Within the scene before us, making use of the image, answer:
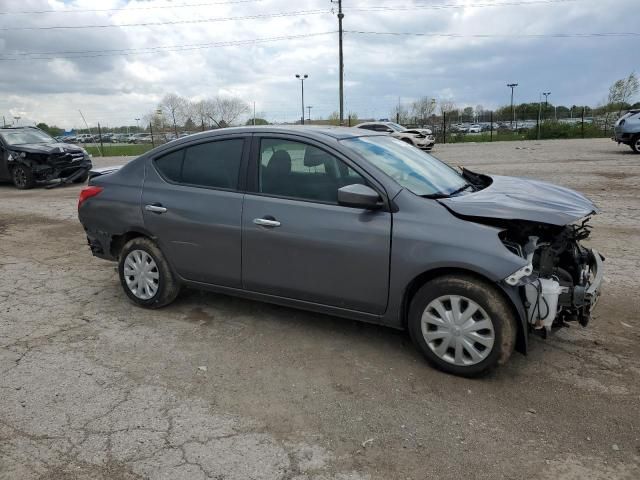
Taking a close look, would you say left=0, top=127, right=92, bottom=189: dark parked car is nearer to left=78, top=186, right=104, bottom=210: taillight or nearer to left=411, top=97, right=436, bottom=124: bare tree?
left=78, top=186, right=104, bottom=210: taillight

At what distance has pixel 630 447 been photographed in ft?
9.39

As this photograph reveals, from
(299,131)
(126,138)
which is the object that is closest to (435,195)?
(299,131)

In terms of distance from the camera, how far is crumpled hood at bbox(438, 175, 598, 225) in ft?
11.3

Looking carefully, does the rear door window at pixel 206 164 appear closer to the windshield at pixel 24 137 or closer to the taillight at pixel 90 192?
the taillight at pixel 90 192

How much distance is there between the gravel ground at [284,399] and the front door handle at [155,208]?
958mm

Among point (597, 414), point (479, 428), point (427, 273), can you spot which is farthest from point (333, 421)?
point (597, 414)

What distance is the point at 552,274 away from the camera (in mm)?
3654

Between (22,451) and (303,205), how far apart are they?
236 centimetres

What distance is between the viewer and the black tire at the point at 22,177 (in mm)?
14203

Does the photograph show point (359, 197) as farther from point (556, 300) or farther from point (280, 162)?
point (556, 300)

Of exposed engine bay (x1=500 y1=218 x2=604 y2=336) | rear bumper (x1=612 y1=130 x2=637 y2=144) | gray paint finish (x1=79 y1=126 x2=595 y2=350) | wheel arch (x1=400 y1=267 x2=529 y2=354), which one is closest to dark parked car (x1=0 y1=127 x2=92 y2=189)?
gray paint finish (x1=79 y1=126 x2=595 y2=350)

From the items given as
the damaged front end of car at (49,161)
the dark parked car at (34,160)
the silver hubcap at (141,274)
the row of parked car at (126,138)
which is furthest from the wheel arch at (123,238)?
the row of parked car at (126,138)

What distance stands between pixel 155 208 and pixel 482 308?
2909 mm

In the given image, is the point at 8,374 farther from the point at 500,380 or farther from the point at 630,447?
the point at 630,447
